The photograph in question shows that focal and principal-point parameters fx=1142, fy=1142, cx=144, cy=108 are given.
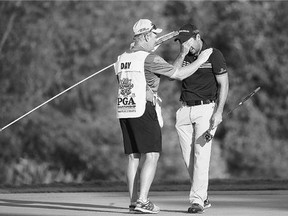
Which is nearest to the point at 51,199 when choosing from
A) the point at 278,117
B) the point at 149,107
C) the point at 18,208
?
the point at 18,208

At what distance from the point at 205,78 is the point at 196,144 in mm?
675

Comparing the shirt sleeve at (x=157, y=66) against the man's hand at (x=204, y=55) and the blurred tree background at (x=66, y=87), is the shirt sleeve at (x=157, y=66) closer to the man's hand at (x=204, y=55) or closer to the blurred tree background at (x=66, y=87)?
the man's hand at (x=204, y=55)

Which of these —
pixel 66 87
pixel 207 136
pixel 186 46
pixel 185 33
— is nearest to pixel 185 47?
pixel 186 46

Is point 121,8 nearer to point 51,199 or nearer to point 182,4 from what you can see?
point 182,4

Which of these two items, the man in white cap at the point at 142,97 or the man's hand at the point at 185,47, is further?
the man's hand at the point at 185,47

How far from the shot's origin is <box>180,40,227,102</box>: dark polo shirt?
1149cm

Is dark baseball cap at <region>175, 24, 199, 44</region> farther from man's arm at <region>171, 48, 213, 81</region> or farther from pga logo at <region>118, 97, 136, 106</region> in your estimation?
pga logo at <region>118, 97, 136, 106</region>

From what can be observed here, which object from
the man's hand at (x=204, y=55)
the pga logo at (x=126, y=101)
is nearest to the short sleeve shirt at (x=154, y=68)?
the pga logo at (x=126, y=101)

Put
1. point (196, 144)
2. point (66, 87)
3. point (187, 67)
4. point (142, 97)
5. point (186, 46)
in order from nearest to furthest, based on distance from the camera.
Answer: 1. point (142, 97)
2. point (187, 67)
3. point (186, 46)
4. point (196, 144)
5. point (66, 87)

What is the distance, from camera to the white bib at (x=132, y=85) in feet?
36.4

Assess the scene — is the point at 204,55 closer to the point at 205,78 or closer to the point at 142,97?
the point at 205,78

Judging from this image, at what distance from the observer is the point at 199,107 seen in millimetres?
11570

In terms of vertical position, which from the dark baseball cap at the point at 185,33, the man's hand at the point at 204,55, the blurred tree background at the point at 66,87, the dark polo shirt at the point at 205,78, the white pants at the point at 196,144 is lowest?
the white pants at the point at 196,144

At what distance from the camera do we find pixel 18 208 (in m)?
12.2
